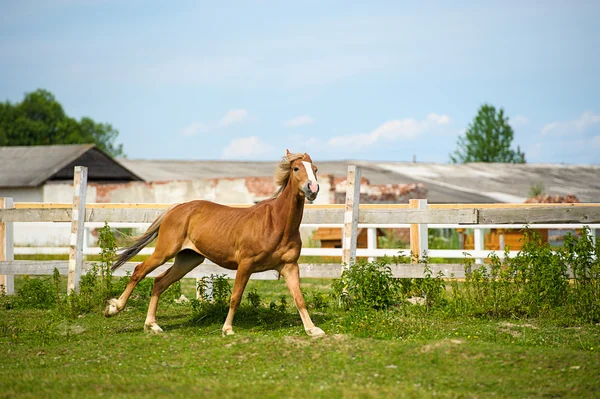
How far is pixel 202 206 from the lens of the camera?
355 inches

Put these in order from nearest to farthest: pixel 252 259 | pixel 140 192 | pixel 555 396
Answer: pixel 555 396
pixel 252 259
pixel 140 192

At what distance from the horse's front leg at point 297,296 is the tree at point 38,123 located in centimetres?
5969

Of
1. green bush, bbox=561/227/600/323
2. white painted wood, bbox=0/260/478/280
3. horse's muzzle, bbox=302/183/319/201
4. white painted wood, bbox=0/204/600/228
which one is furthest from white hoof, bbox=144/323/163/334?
green bush, bbox=561/227/600/323

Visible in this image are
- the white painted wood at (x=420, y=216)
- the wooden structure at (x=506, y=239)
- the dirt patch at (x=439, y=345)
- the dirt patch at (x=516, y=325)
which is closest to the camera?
the dirt patch at (x=439, y=345)

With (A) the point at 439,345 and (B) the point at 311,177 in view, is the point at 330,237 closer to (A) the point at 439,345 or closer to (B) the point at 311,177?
(B) the point at 311,177

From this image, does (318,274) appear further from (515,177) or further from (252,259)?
(515,177)

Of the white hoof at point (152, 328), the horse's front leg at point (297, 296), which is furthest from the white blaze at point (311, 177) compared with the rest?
the white hoof at point (152, 328)

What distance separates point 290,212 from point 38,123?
198 feet

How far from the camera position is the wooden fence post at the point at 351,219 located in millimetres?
9992

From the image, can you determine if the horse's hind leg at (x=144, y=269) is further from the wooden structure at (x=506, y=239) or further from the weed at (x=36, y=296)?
the wooden structure at (x=506, y=239)

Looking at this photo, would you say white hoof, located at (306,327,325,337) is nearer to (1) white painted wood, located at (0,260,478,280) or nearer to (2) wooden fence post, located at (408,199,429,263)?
(1) white painted wood, located at (0,260,478,280)

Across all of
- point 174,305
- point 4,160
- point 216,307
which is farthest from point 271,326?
point 4,160

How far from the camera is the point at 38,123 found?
63.8 m

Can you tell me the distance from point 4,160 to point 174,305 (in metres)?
28.9
